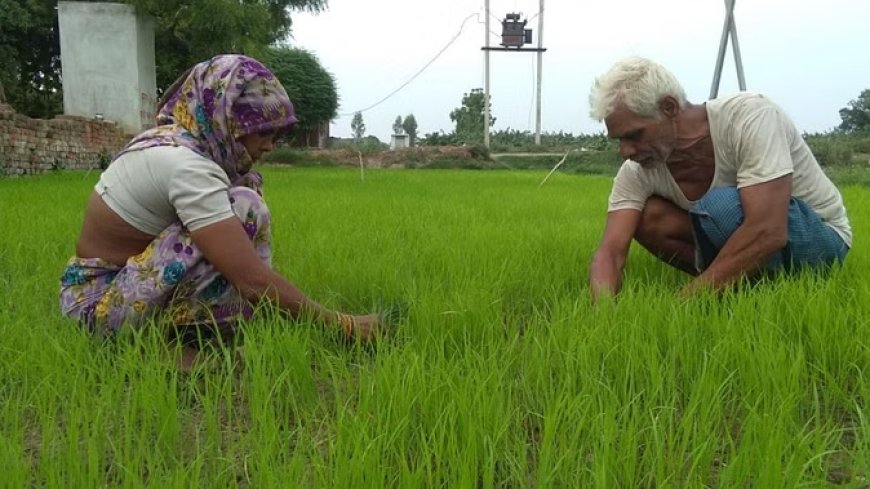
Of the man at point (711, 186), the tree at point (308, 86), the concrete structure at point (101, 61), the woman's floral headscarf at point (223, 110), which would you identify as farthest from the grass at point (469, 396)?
the tree at point (308, 86)

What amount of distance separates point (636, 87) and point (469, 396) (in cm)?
116

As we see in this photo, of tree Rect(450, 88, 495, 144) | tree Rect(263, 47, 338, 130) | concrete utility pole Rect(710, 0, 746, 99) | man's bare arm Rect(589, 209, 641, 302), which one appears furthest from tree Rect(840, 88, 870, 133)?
man's bare arm Rect(589, 209, 641, 302)

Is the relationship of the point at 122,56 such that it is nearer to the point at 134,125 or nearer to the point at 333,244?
the point at 134,125

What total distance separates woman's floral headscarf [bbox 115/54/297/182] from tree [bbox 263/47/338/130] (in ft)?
73.6

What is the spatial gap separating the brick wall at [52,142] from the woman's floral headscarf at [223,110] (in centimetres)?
806

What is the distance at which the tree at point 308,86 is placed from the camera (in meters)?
23.6

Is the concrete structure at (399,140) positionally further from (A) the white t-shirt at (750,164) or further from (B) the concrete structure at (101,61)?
(A) the white t-shirt at (750,164)

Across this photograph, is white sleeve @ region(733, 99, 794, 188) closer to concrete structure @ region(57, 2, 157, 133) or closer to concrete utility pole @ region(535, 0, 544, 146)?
concrete structure @ region(57, 2, 157, 133)

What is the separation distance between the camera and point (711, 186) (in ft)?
7.29

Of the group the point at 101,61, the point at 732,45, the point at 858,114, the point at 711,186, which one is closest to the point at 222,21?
the point at 101,61

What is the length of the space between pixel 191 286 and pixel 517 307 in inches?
40.3

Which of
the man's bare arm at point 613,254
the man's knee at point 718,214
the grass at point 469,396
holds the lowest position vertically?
the grass at point 469,396

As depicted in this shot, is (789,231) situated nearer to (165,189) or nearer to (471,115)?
(165,189)

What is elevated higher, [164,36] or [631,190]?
[164,36]
